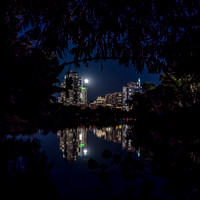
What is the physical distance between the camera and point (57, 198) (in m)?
2.23

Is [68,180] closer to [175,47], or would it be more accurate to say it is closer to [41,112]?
[41,112]

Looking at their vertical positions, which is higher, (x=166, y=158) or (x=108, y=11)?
(x=108, y=11)

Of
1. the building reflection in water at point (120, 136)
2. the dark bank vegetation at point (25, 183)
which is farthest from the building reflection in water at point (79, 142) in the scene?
the dark bank vegetation at point (25, 183)

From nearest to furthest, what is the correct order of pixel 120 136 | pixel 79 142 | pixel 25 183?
1. pixel 25 183
2. pixel 79 142
3. pixel 120 136

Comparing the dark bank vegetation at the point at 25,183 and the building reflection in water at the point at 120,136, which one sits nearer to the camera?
the dark bank vegetation at the point at 25,183

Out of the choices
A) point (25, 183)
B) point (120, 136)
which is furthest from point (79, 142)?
point (25, 183)

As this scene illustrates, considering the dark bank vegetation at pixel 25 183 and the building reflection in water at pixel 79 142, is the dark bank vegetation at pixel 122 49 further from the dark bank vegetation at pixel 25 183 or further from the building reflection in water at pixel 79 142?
the building reflection in water at pixel 79 142

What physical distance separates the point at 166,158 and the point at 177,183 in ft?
0.77

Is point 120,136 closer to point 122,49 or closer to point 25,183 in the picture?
point 122,49

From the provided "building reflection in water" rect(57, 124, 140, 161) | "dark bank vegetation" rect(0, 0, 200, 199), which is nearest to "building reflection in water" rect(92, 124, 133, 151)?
"building reflection in water" rect(57, 124, 140, 161)

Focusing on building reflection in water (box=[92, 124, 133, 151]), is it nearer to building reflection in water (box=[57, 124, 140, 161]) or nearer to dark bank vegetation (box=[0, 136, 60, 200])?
building reflection in water (box=[57, 124, 140, 161])

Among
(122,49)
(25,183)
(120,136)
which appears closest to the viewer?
(25,183)

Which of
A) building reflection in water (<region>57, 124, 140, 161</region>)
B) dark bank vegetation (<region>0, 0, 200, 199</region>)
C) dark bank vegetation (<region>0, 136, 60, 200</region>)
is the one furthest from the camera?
building reflection in water (<region>57, 124, 140, 161</region>)

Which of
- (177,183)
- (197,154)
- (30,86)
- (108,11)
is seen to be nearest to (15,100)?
(30,86)
